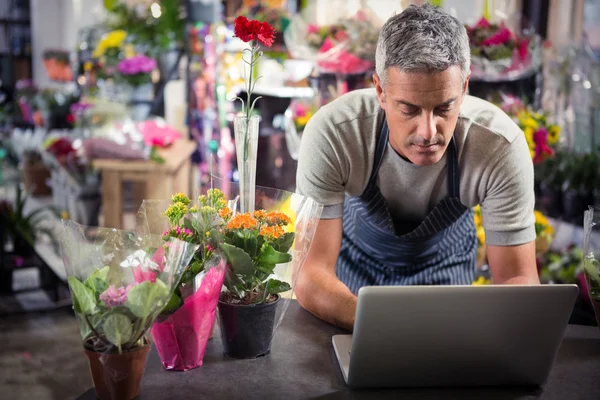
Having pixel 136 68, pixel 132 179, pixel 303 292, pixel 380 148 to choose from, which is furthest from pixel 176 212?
pixel 136 68

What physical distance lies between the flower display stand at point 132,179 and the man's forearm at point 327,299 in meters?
3.16

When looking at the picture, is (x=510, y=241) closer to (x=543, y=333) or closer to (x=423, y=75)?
(x=423, y=75)

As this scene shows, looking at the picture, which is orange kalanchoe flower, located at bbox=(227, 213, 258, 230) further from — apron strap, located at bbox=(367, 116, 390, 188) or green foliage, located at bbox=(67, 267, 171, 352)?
apron strap, located at bbox=(367, 116, 390, 188)

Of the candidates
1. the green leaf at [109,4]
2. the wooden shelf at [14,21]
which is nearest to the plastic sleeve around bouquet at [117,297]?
the green leaf at [109,4]

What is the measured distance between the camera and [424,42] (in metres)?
1.51

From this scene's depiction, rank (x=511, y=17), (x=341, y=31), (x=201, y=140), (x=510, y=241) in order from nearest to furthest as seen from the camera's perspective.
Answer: (x=510, y=241)
(x=341, y=31)
(x=511, y=17)
(x=201, y=140)

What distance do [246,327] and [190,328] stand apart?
4.4 inches

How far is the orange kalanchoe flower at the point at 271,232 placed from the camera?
118cm

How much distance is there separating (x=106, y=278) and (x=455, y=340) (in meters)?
0.57

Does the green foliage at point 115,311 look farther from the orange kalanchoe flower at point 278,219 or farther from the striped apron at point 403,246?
the striped apron at point 403,246

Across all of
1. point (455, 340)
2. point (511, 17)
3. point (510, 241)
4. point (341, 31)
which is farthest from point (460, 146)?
point (511, 17)

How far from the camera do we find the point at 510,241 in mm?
1771

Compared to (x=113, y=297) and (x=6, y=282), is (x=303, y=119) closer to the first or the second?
(x=113, y=297)

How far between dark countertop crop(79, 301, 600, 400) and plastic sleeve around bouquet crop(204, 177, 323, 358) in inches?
2.1
